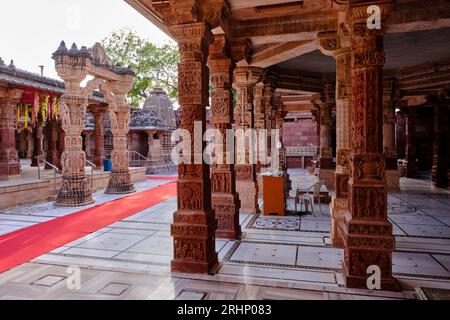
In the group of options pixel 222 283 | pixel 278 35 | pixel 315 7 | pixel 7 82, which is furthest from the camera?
pixel 7 82

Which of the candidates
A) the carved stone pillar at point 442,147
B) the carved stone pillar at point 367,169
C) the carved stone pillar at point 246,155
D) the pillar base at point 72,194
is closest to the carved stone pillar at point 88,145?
the pillar base at point 72,194

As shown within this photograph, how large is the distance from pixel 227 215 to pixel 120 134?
7097 millimetres

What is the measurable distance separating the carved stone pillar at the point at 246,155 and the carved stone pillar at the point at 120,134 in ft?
17.2

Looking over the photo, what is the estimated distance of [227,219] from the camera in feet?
18.8

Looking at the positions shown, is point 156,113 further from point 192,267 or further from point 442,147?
point 192,267

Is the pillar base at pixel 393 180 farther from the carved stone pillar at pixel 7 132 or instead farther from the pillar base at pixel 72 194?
the carved stone pillar at pixel 7 132

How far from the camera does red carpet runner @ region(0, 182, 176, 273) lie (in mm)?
4949

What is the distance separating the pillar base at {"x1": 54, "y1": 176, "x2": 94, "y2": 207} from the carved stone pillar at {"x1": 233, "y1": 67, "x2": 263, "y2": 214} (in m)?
4.90

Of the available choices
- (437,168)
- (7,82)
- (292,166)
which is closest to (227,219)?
(7,82)

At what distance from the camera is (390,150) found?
11.5 meters

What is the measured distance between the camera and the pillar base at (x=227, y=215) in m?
5.71

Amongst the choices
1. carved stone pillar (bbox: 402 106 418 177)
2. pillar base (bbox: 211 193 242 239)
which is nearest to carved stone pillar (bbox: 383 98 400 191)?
carved stone pillar (bbox: 402 106 418 177)
